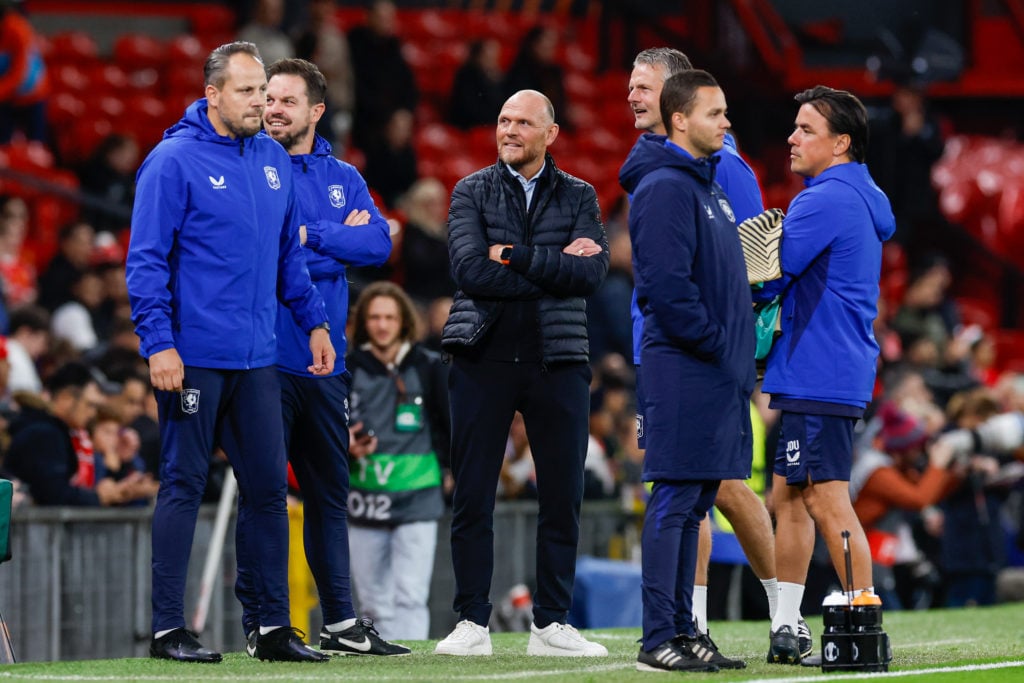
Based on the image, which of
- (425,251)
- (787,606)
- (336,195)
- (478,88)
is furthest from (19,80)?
(787,606)

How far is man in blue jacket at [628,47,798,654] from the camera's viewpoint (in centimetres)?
699

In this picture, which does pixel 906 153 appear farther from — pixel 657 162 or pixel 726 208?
pixel 657 162

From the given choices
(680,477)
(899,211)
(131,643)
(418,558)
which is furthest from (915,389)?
(680,477)

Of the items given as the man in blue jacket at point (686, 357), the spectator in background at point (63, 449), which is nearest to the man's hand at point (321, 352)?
the man in blue jacket at point (686, 357)

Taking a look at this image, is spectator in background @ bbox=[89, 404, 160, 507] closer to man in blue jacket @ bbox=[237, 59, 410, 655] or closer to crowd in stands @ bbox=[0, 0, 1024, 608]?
crowd in stands @ bbox=[0, 0, 1024, 608]

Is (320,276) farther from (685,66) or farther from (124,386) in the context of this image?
(124,386)

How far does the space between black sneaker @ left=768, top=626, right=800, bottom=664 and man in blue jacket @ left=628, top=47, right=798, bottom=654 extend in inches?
3.6

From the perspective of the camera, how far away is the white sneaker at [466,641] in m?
7.04

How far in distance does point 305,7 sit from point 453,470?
11410 mm

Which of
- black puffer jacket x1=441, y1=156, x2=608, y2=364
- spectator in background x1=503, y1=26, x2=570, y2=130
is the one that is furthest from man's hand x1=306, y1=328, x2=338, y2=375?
spectator in background x1=503, y1=26, x2=570, y2=130

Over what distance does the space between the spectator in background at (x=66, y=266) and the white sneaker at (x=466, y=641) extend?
6272 millimetres

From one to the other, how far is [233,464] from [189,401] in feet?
1.07

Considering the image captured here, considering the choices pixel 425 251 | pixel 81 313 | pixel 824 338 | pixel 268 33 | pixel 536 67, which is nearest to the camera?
pixel 824 338

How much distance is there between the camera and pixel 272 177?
686 cm
